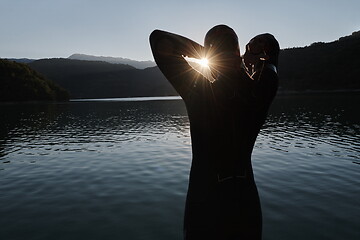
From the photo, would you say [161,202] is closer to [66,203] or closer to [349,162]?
[66,203]

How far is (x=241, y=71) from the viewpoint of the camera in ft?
6.98

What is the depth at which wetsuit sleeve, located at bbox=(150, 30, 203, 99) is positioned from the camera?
2168mm

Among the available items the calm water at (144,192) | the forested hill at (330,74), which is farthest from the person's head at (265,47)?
the forested hill at (330,74)

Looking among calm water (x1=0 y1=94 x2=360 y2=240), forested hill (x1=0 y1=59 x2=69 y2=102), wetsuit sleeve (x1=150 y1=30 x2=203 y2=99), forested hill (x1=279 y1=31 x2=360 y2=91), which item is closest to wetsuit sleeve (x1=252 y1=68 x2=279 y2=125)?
wetsuit sleeve (x1=150 y1=30 x2=203 y2=99)

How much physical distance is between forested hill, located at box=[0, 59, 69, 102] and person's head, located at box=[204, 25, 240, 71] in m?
149

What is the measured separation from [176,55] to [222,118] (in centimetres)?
63

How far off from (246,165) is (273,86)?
70 centimetres

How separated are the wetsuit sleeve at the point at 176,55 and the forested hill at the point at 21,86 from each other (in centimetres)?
14891

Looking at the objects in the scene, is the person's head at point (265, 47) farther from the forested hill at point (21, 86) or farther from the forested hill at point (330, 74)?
the forested hill at point (330, 74)

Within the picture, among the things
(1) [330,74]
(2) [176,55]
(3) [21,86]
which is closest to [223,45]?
(2) [176,55]

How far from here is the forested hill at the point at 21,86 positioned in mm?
131500

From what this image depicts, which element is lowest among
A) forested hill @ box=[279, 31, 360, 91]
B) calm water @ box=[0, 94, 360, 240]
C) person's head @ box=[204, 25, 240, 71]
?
calm water @ box=[0, 94, 360, 240]

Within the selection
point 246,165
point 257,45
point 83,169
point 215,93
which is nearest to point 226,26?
point 257,45

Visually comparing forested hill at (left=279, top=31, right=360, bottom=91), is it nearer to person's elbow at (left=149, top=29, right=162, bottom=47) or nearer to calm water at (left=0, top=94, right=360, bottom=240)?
calm water at (left=0, top=94, right=360, bottom=240)
